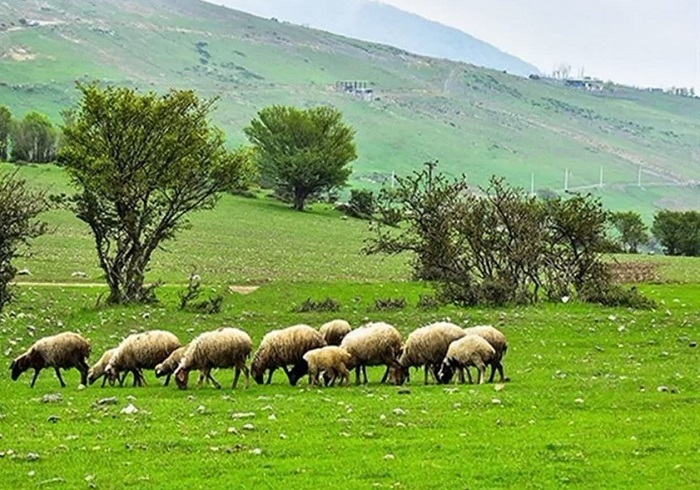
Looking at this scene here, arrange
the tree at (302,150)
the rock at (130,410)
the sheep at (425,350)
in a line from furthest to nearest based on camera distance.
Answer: the tree at (302,150) < the sheep at (425,350) < the rock at (130,410)

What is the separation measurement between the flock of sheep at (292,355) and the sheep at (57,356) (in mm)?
27

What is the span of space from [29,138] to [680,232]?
3178 inches

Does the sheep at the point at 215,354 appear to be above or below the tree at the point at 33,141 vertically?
below

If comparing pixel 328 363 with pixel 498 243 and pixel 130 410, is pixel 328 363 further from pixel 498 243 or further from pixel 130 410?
pixel 498 243

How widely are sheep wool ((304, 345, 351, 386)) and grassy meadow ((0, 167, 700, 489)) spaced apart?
2.26 feet

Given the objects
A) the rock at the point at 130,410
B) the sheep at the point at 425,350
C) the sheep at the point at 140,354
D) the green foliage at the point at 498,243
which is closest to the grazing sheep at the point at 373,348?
the sheep at the point at 425,350

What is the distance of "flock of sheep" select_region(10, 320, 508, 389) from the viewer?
23.7m

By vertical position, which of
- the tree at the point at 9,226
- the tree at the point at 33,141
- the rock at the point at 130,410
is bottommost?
the rock at the point at 130,410

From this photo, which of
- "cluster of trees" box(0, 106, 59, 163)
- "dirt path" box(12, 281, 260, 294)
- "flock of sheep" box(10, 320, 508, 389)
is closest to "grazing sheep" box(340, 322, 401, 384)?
"flock of sheep" box(10, 320, 508, 389)

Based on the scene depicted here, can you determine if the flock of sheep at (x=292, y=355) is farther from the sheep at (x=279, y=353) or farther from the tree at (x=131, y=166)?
the tree at (x=131, y=166)

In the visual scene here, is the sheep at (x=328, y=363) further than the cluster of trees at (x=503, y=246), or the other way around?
the cluster of trees at (x=503, y=246)

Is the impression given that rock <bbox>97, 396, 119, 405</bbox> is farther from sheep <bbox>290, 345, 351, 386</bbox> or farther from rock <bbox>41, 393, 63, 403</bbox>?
sheep <bbox>290, 345, 351, 386</bbox>

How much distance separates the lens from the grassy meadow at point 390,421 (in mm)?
14820

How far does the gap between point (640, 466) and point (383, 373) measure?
41.7 ft
